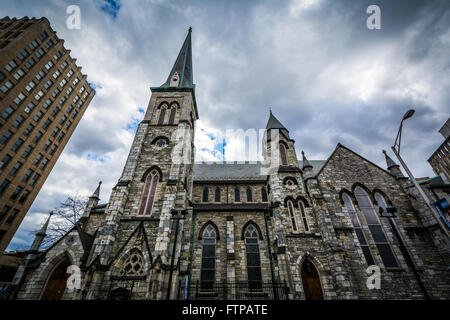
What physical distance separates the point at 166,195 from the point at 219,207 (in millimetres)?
5225

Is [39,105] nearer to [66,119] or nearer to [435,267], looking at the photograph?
[66,119]

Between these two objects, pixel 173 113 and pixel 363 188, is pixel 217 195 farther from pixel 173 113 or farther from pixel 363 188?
pixel 363 188

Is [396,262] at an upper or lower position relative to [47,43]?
lower

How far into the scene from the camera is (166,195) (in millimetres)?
13250

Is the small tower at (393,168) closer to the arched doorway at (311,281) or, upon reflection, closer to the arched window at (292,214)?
the arched window at (292,214)

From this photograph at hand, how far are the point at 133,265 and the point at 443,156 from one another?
5578cm

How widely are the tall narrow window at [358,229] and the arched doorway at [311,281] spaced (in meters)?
3.73

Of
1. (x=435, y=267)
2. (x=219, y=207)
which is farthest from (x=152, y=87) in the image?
(x=435, y=267)

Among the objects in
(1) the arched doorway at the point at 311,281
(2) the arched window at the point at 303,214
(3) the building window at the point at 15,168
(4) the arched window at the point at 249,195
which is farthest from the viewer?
(3) the building window at the point at 15,168

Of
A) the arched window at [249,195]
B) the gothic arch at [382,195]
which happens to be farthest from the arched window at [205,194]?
the gothic arch at [382,195]

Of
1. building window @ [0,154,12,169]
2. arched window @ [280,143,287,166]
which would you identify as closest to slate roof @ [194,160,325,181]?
arched window @ [280,143,287,166]

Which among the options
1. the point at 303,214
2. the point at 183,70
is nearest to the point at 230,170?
the point at 303,214

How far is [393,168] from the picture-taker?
15680 millimetres

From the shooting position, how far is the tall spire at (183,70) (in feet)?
74.2
